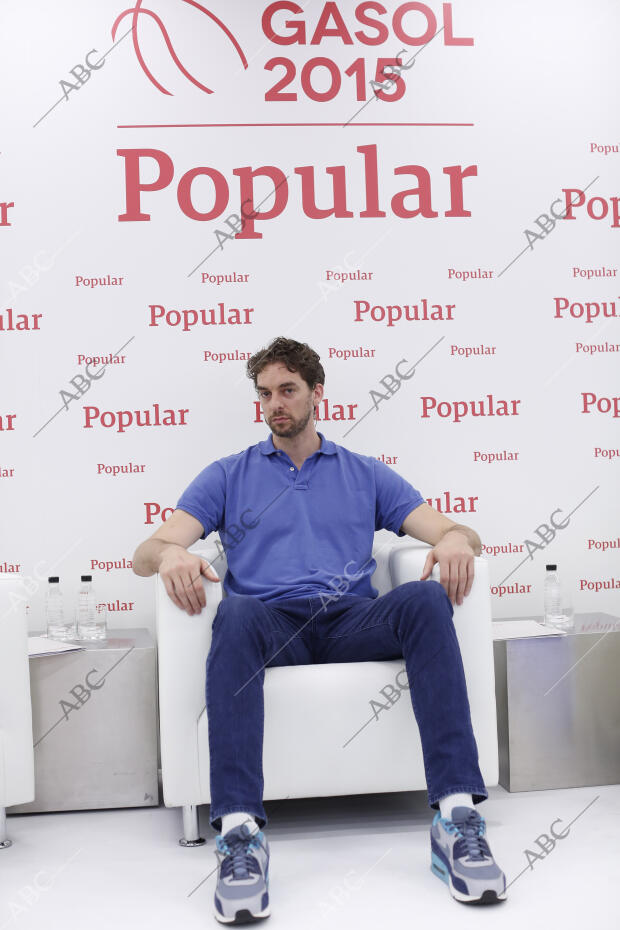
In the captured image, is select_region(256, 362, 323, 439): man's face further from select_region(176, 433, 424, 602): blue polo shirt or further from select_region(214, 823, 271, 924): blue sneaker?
select_region(214, 823, 271, 924): blue sneaker

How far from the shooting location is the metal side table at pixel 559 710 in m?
2.49

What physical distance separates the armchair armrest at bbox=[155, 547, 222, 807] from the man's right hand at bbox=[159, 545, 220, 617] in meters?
0.02

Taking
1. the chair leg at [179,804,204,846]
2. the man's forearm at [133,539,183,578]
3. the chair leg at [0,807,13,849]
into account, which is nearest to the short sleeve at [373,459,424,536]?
the man's forearm at [133,539,183,578]

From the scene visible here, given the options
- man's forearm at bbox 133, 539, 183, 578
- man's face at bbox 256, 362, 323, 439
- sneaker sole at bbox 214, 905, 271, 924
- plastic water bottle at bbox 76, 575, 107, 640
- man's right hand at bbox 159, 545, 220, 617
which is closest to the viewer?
sneaker sole at bbox 214, 905, 271, 924

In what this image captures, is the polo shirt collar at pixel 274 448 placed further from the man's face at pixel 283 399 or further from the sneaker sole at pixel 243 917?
the sneaker sole at pixel 243 917

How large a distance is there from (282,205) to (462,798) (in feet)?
6.49

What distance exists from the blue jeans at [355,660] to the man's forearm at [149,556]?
236mm

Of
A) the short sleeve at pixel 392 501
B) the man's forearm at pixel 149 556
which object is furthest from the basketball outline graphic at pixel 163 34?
the man's forearm at pixel 149 556

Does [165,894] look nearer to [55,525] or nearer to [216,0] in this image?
[55,525]

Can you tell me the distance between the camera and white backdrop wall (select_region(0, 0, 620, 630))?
2922mm

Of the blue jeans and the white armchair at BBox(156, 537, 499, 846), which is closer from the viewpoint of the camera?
the blue jeans

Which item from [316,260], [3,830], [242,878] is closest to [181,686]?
[242,878]

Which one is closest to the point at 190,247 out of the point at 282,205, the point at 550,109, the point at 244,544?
the point at 282,205

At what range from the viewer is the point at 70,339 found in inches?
115
